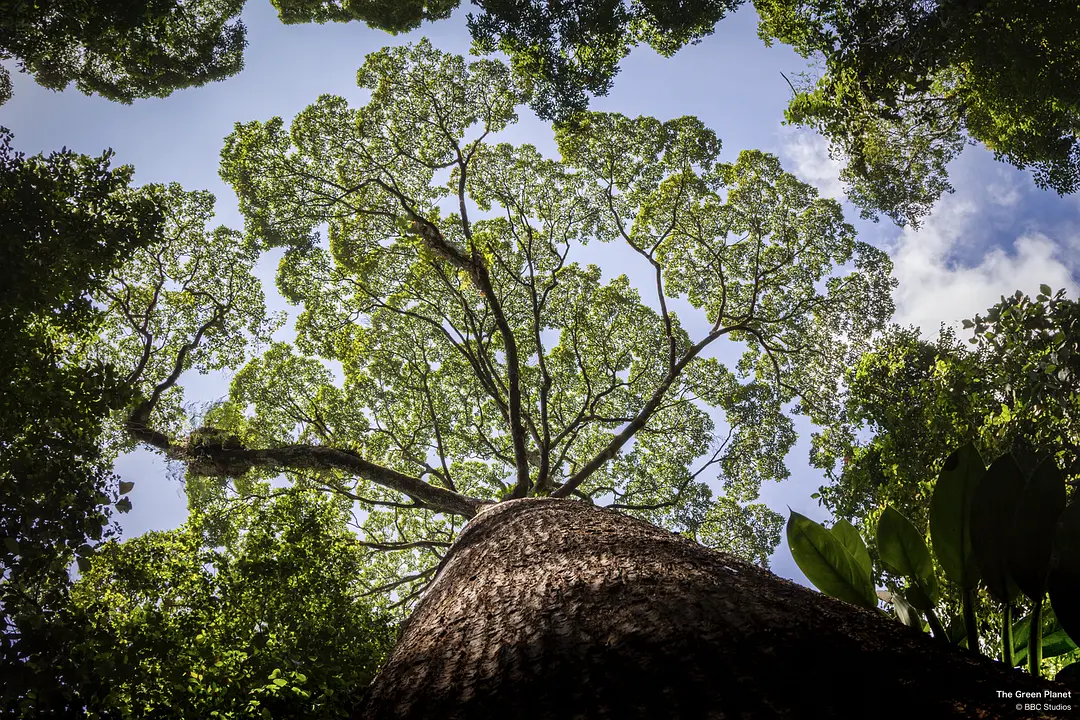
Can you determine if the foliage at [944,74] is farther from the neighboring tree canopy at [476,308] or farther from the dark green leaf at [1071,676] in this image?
the dark green leaf at [1071,676]

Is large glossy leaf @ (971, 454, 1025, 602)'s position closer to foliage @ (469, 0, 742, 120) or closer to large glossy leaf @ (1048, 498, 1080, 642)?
large glossy leaf @ (1048, 498, 1080, 642)

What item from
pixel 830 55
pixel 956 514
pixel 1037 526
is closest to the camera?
pixel 1037 526

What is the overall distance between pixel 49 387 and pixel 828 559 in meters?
4.22

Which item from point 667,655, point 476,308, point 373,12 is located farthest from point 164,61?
point 667,655

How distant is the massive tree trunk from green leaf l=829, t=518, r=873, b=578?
0.51ft

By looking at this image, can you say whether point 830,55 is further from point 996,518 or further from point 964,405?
point 996,518

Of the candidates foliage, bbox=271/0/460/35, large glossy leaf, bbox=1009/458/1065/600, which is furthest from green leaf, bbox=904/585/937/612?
foliage, bbox=271/0/460/35

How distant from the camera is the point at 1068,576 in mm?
1322

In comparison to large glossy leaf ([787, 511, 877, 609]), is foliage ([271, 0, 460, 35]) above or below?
above

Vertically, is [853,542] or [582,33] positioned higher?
[582,33]

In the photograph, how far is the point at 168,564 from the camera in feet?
12.1

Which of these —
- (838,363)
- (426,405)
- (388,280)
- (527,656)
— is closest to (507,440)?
(426,405)

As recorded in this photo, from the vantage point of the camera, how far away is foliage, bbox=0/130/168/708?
8.99ft

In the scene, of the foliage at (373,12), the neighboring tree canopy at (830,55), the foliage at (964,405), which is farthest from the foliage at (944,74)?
the foliage at (373,12)
